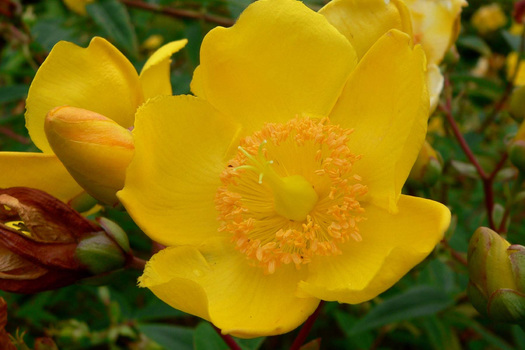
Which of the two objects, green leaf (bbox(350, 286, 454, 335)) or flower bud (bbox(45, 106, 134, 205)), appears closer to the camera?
flower bud (bbox(45, 106, 134, 205))

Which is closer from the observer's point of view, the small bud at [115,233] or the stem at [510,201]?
the small bud at [115,233]

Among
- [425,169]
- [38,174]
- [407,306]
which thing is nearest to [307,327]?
[425,169]

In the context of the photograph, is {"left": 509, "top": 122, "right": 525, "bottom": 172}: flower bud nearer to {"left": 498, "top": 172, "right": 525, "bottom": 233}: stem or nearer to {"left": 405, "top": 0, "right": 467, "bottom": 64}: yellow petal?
{"left": 498, "top": 172, "right": 525, "bottom": 233}: stem

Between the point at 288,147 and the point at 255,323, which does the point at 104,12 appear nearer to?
the point at 288,147

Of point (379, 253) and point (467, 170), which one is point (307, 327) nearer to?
point (379, 253)

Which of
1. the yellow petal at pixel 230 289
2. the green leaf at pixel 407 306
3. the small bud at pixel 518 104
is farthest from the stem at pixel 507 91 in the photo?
the yellow petal at pixel 230 289

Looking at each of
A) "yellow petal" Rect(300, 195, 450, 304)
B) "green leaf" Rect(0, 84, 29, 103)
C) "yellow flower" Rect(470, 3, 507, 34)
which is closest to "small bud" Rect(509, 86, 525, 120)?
"yellow petal" Rect(300, 195, 450, 304)

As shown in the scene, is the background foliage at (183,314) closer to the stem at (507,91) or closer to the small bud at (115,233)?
the stem at (507,91)
